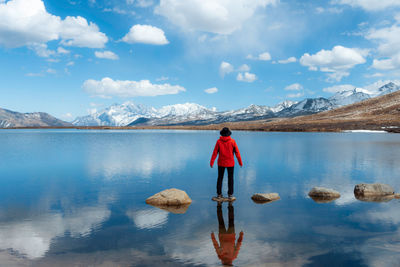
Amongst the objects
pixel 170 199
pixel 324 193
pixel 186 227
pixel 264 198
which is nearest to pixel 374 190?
pixel 324 193

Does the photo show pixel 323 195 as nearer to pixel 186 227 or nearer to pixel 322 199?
pixel 322 199

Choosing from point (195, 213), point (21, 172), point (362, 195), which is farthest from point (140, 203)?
point (21, 172)

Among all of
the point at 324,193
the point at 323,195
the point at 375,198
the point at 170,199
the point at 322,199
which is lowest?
the point at 375,198

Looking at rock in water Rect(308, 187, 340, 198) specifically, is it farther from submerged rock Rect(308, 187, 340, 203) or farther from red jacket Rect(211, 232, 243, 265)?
red jacket Rect(211, 232, 243, 265)

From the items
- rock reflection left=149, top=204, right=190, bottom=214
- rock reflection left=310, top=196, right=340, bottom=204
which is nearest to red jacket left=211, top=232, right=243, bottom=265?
rock reflection left=149, top=204, right=190, bottom=214

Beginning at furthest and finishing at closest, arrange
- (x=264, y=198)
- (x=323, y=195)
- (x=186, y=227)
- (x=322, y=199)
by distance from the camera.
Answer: (x=323, y=195), (x=322, y=199), (x=264, y=198), (x=186, y=227)

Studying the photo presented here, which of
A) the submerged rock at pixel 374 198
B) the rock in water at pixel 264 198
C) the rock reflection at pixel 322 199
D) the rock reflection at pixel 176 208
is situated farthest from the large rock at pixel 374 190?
the rock reflection at pixel 176 208

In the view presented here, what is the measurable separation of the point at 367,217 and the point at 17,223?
1438 cm

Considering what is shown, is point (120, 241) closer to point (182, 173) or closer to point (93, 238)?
point (93, 238)

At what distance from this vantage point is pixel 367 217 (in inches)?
512

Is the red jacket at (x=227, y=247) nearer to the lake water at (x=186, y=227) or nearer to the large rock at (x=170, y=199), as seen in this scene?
the lake water at (x=186, y=227)

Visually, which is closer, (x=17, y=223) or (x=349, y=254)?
(x=349, y=254)

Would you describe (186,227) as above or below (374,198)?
above

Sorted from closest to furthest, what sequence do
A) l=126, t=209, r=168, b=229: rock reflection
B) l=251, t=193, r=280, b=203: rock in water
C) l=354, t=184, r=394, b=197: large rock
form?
l=126, t=209, r=168, b=229: rock reflection < l=251, t=193, r=280, b=203: rock in water < l=354, t=184, r=394, b=197: large rock
